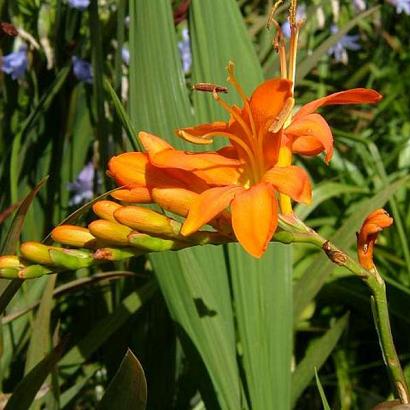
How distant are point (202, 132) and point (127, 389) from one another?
24cm

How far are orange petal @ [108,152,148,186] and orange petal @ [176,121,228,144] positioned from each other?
65mm

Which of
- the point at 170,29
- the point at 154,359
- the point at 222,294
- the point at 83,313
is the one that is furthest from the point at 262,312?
the point at 83,313

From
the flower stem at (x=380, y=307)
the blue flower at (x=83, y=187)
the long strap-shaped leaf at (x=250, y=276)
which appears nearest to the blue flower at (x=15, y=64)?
the blue flower at (x=83, y=187)

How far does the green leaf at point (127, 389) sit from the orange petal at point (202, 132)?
7.8 inches

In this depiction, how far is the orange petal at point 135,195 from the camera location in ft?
2.30

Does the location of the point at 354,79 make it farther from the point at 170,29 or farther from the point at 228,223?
the point at 228,223

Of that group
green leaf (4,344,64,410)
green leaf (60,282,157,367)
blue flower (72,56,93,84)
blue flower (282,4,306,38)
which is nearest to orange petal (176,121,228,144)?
green leaf (4,344,64,410)

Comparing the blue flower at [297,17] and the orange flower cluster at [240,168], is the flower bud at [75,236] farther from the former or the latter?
the blue flower at [297,17]

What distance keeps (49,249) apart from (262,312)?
0.48 metres

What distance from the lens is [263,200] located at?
65cm

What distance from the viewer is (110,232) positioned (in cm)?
66

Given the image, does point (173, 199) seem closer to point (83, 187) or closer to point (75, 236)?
point (75, 236)

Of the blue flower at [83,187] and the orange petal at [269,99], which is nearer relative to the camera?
the orange petal at [269,99]

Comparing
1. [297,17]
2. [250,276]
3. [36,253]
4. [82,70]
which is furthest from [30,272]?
[297,17]
